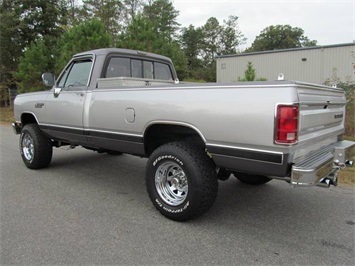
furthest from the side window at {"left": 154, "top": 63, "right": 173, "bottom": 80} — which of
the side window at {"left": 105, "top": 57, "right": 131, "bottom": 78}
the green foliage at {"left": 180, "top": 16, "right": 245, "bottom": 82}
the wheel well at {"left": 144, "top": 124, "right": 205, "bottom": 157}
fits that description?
the green foliage at {"left": 180, "top": 16, "right": 245, "bottom": 82}

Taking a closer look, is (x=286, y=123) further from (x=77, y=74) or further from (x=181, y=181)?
(x=77, y=74)

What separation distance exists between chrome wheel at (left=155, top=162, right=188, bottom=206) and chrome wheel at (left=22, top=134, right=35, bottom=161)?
3224 mm

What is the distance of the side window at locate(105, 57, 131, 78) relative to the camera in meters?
4.84

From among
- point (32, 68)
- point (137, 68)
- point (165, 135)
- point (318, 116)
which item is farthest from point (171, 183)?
A: point (32, 68)

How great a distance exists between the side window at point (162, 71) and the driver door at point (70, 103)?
3.93 ft

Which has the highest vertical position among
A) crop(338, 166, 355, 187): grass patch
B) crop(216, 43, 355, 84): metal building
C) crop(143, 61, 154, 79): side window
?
crop(216, 43, 355, 84): metal building

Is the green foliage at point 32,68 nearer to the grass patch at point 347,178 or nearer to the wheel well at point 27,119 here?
the wheel well at point 27,119

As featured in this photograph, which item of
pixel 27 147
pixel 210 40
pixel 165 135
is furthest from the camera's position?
pixel 210 40

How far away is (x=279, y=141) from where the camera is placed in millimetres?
2777

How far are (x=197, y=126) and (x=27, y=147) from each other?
415 cm

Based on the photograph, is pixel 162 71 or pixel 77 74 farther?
pixel 162 71

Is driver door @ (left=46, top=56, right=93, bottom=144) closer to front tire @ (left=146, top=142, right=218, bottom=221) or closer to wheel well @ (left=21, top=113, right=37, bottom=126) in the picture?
wheel well @ (left=21, top=113, right=37, bottom=126)

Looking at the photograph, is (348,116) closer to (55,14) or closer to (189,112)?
(189,112)

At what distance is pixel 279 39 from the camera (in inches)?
2544
